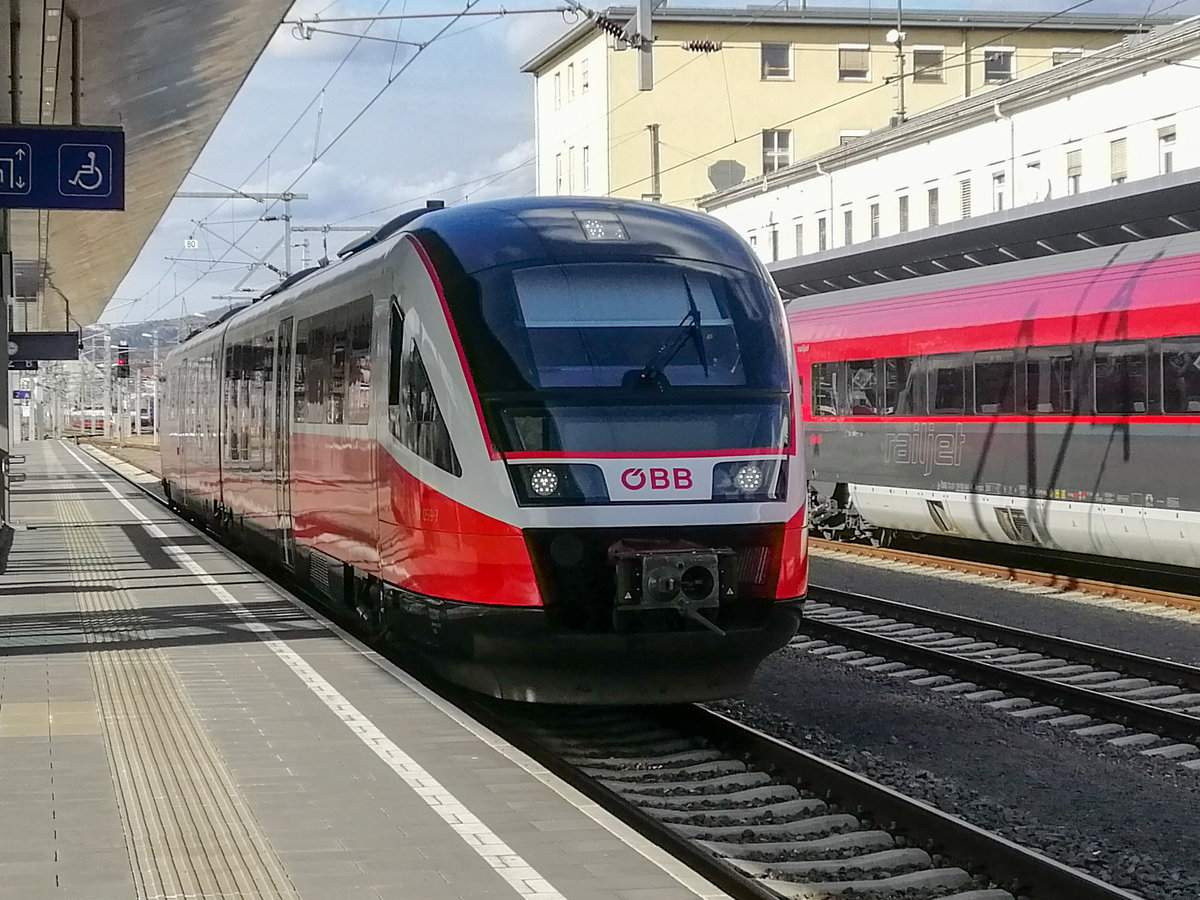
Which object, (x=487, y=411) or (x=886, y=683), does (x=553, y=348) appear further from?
(x=886, y=683)

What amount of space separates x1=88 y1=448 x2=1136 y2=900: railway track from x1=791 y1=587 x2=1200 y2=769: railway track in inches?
83.7

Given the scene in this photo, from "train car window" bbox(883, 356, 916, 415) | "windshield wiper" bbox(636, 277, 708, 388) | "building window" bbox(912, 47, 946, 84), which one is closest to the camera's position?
"windshield wiper" bbox(636, 277, 708, 388)

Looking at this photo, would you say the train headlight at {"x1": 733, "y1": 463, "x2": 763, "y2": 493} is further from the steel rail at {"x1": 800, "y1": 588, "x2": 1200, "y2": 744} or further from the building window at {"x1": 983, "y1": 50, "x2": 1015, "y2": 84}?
the building window at {"x1": 983, "y1": 50, "x2": 1015, "y2": 84}

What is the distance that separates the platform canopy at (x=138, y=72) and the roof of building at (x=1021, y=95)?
15326 millimetres

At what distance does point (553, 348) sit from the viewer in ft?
30.7

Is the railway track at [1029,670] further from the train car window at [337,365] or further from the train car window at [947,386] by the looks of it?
the train car window at [947,386]

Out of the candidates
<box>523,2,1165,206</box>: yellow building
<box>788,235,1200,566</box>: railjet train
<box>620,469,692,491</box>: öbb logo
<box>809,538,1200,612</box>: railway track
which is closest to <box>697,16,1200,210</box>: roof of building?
<box>788,235,1200,566</box>: railjet train

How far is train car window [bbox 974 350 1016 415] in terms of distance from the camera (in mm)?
18000

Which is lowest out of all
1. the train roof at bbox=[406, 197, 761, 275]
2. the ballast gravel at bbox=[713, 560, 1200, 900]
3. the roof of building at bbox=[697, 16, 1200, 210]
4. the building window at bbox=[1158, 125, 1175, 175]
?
the ballast gravel at bbox=[713, 560, 1200, 900]

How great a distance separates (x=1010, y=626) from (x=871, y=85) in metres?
47.9

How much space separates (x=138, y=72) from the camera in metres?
18.7

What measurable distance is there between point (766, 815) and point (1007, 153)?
29130mm

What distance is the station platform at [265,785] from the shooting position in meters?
5.77


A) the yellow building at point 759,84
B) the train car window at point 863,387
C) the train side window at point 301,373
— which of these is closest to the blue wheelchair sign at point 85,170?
the train side window at point 301,373
